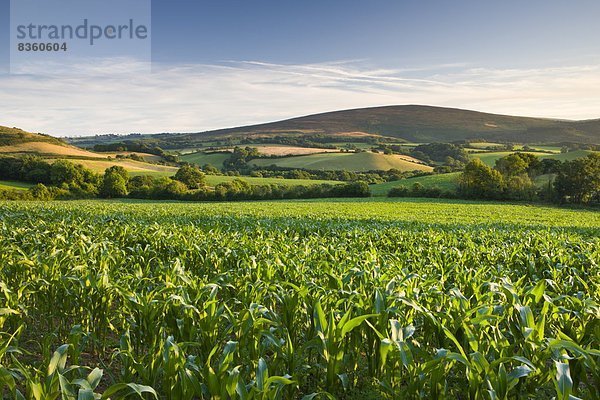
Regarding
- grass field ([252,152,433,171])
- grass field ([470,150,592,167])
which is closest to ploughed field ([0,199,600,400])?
grass field ([252,152,433,171])

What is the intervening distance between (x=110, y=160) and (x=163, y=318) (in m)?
109

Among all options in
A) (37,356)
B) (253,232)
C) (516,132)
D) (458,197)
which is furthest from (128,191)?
(516,132)

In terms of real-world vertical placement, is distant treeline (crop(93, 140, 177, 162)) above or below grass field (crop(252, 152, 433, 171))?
above

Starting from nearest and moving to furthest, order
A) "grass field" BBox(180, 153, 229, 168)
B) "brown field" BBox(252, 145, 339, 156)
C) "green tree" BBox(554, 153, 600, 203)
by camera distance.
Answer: "green tree" BBox(554, 153, 600, 203) < "grass field" BBox(180, 153, 229, 168) < "brown field" BBox(252, 145, 339, 156)

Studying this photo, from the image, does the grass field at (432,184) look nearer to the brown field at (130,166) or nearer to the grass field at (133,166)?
the grass field at (133,166)

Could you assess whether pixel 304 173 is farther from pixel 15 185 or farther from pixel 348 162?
pixel 15 185

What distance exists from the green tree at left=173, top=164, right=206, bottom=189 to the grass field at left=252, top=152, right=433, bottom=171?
37.2 meters

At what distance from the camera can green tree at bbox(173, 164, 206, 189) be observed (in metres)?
79.8

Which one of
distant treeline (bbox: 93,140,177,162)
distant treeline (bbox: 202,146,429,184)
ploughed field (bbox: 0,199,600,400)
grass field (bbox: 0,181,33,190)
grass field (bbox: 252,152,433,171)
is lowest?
grass field (bbox: 0,181,33,190)

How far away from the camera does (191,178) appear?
266 feet

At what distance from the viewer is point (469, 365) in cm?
308

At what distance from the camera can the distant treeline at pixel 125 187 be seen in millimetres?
70312

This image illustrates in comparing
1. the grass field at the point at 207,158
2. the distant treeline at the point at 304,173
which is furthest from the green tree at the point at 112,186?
the grass field at the point at 207,158

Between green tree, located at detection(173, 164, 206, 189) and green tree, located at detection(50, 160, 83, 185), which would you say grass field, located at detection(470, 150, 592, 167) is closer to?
green tree, located at detection(173, 164, 206, 189)
